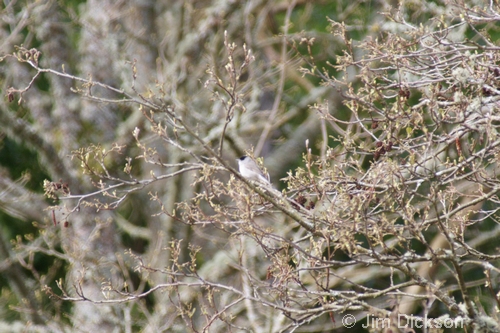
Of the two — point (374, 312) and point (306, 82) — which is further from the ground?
point (374, 312)

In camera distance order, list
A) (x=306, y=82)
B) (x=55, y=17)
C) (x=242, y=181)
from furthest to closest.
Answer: (x=306, y=82) → (x=55, y=17) → (x=242, y=181)

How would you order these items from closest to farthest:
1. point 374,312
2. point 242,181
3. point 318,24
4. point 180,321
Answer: point 374,312 → point 242,181 → point 180,321 → point 318,24

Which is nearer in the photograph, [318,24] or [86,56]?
[86,56]

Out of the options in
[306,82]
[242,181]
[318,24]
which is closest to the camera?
[242,181]

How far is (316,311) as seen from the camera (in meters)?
3.02

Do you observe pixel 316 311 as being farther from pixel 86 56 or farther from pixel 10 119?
pixel 86 56

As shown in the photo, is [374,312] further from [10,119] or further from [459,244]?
[10,119]

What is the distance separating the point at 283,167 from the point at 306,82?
1507mm

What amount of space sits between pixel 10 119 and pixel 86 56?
1953mm

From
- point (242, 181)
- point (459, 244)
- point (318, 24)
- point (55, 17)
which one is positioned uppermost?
point (55, 17)

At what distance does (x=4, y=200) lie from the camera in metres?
7.05

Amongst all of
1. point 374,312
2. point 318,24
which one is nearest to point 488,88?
point 374,312

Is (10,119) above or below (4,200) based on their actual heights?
above

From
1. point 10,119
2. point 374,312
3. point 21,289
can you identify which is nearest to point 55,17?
point 10,119
